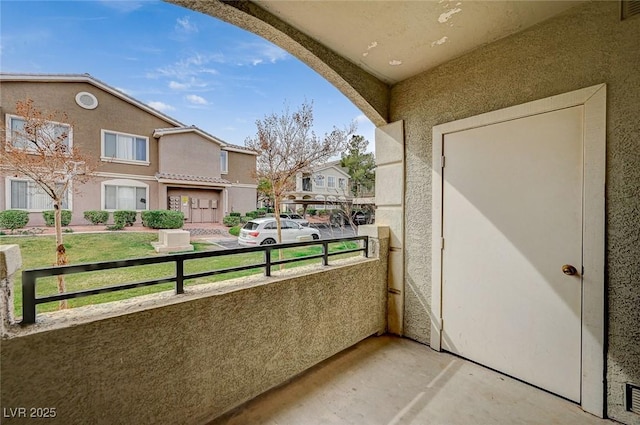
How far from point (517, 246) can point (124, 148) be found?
31.5 ft

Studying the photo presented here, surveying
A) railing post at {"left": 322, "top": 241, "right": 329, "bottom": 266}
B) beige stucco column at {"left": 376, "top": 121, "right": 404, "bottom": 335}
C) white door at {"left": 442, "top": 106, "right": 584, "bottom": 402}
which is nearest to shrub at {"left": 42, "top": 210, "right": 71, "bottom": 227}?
railing post at {"left": 322, "top": 241, "right": 329, "bottom": 266}

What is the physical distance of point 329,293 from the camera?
2.16m

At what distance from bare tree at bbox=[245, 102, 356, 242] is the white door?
3630mm

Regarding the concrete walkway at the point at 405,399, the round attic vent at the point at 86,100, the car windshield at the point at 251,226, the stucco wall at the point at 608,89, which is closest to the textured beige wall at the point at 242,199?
the car windshield at the point at 251,226

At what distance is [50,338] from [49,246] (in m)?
3.38

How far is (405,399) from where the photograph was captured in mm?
1757

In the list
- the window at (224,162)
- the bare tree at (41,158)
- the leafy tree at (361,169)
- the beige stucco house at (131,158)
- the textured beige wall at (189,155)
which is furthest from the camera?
the window at (224,162)

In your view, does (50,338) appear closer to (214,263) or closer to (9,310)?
(9,310)

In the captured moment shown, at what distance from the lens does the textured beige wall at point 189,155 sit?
8.48 m

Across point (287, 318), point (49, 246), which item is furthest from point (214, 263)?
point (287, 318)

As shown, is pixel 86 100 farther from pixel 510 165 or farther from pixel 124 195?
pixel 510 165

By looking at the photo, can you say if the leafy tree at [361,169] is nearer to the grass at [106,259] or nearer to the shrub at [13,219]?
the grass at [106,259]

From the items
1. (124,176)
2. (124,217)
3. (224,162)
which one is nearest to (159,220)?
(124,217)

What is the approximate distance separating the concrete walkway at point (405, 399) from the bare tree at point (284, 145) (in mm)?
3655
